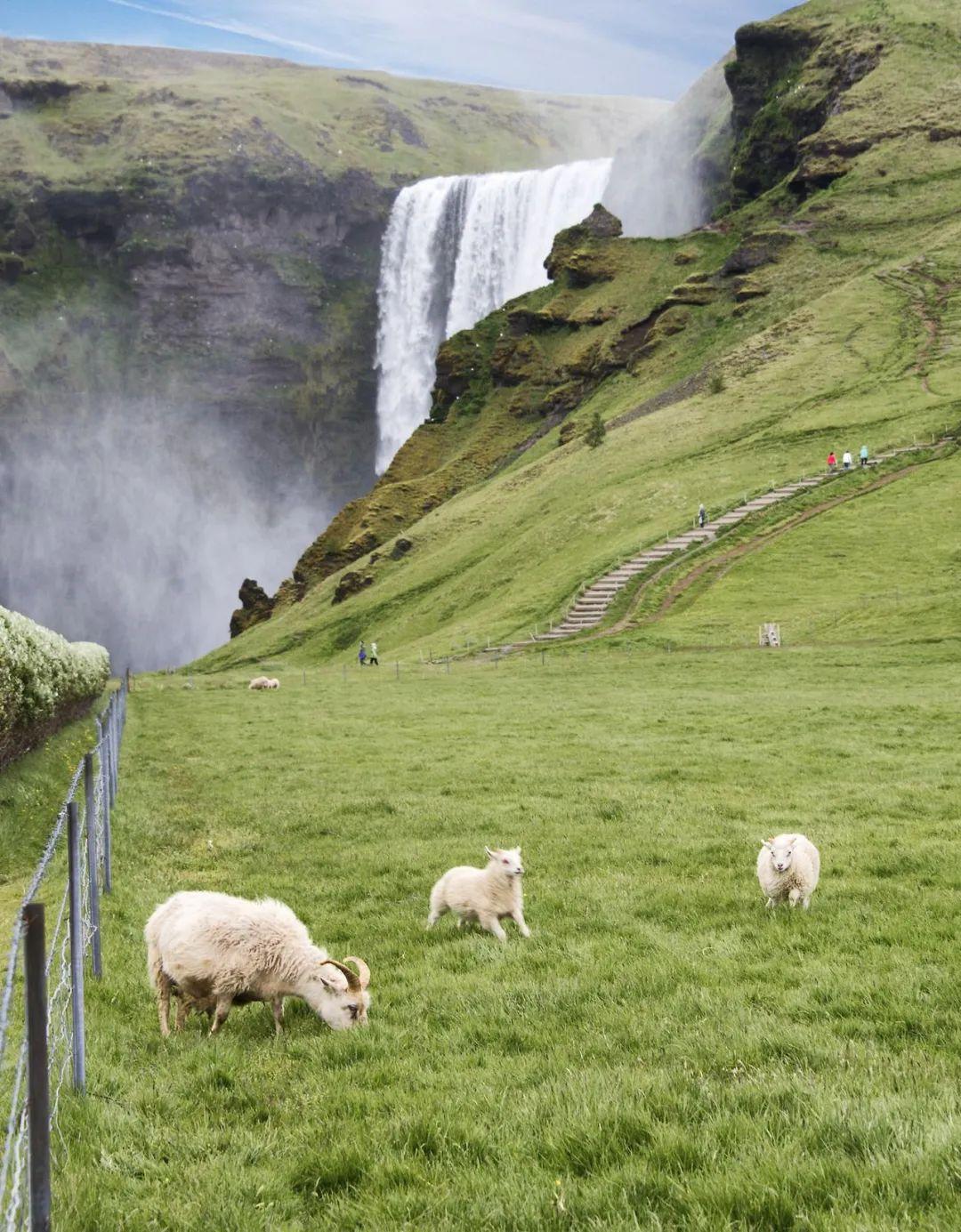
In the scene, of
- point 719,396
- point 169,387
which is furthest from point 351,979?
point 169,387

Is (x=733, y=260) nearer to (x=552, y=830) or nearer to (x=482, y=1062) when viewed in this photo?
(x=552, y=830)

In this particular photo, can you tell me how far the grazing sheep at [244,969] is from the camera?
8484mm

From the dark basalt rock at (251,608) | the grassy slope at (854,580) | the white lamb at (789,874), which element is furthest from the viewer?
the dark basalt rock at (251,608)

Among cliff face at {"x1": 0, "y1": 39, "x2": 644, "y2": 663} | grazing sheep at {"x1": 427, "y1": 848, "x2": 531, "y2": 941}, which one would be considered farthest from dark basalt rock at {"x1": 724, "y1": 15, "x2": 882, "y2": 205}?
grazing sheep at {"x1": 427, "y1": 848, "x2": 531, "y2": 941}

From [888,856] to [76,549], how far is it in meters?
196

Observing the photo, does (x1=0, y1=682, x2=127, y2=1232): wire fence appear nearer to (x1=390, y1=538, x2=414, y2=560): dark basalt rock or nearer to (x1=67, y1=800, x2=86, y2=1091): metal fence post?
(x1=67, y1=800, x2=86, y2=1091): metal fence post

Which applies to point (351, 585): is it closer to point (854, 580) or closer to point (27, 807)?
point (854, 580)

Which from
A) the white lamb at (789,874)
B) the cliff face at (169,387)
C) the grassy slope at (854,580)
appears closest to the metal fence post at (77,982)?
the white lamb at (789,874)

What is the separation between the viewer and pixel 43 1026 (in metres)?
4.59

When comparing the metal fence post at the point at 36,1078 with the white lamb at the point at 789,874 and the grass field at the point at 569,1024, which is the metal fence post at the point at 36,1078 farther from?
the white lamb at the point at 789,874

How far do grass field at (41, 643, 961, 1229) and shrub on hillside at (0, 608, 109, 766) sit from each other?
3.07 metres

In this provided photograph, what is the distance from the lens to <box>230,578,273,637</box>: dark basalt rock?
113188 millimetres

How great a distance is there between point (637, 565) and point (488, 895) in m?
46.1

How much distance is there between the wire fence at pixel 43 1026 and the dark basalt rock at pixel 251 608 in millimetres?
100198
